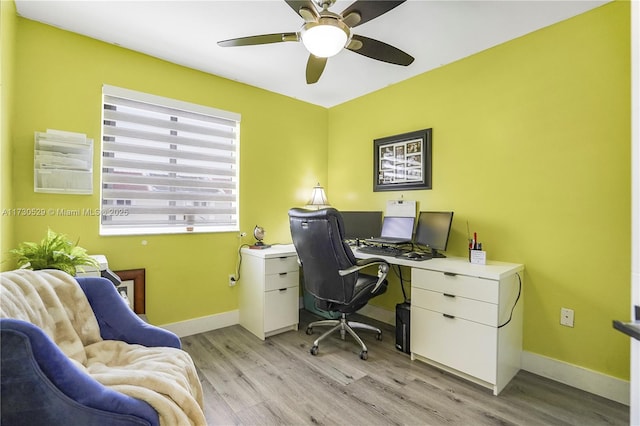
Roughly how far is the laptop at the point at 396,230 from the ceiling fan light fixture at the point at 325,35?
1.68m

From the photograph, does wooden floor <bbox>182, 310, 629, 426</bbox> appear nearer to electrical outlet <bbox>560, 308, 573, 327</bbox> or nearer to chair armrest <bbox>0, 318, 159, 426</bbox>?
electrical outlet <bbox>560, 308, 573, 327</bbox>

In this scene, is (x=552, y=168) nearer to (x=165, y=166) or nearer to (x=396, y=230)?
(x=396, y=230)

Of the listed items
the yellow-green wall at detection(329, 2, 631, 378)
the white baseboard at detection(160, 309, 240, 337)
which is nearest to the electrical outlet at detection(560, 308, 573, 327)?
the yellow-green wall at detection(329, 2, 631, 378)

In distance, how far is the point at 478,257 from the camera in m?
2.14

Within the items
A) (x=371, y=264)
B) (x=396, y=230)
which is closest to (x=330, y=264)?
(x=371, y=264)

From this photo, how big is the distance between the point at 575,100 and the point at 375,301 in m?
2.38

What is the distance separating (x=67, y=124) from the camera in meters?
2.17

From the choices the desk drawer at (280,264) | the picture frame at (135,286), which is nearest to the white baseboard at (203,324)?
the picture frame at (135,286)

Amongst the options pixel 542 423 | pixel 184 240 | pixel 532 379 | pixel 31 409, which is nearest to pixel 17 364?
pixel 31 409

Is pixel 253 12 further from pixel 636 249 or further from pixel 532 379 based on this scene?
pixel 532 379

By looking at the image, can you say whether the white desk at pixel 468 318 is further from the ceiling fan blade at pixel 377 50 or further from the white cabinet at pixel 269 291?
the ceiling fan blade at pixel 377 50

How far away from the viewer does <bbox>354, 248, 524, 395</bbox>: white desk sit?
6.06ft

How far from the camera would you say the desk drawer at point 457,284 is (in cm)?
185

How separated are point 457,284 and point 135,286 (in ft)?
8.21
